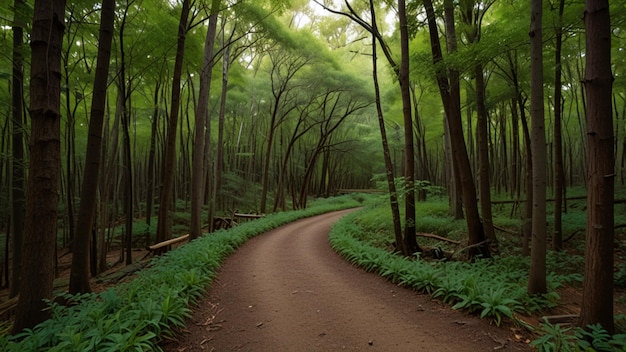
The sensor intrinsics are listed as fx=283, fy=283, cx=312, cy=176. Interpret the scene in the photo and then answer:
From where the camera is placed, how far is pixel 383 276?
5711 millimetres

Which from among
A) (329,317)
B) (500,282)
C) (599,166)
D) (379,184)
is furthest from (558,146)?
(329,317)

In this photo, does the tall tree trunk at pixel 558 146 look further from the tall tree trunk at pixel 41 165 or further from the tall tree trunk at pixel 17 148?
the tall tree trunk at pixel 17 148

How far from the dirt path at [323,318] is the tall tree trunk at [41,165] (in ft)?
6.29

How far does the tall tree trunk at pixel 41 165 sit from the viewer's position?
3.41 m

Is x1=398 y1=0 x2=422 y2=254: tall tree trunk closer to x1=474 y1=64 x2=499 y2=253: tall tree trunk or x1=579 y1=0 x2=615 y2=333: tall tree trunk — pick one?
x1=474 y1=64 x2=499 y2=253: tall tree trunk

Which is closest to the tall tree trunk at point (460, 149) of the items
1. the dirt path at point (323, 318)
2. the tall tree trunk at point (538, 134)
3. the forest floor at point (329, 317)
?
the forest floor at point (329, 317)

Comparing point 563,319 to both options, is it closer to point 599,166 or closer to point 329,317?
point 599,166

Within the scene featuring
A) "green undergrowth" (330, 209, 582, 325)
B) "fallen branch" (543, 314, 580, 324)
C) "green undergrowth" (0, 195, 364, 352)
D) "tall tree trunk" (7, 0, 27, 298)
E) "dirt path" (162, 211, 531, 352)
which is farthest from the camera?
"tall tree trunk" (7, 0, 27, 298)

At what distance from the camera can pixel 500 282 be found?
4613 mm

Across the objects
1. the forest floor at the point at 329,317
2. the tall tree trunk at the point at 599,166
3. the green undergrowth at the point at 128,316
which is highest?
the tall tree trunk at the point at 599,166

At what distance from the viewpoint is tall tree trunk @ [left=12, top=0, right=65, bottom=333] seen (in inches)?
134

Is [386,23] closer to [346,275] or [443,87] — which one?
[443,87]

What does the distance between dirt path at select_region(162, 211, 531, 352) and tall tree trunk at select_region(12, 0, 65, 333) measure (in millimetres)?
1918

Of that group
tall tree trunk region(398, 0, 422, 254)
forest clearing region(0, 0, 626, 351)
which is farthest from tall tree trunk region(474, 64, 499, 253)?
tall tree trunk region(398, 0, 422, 254)
